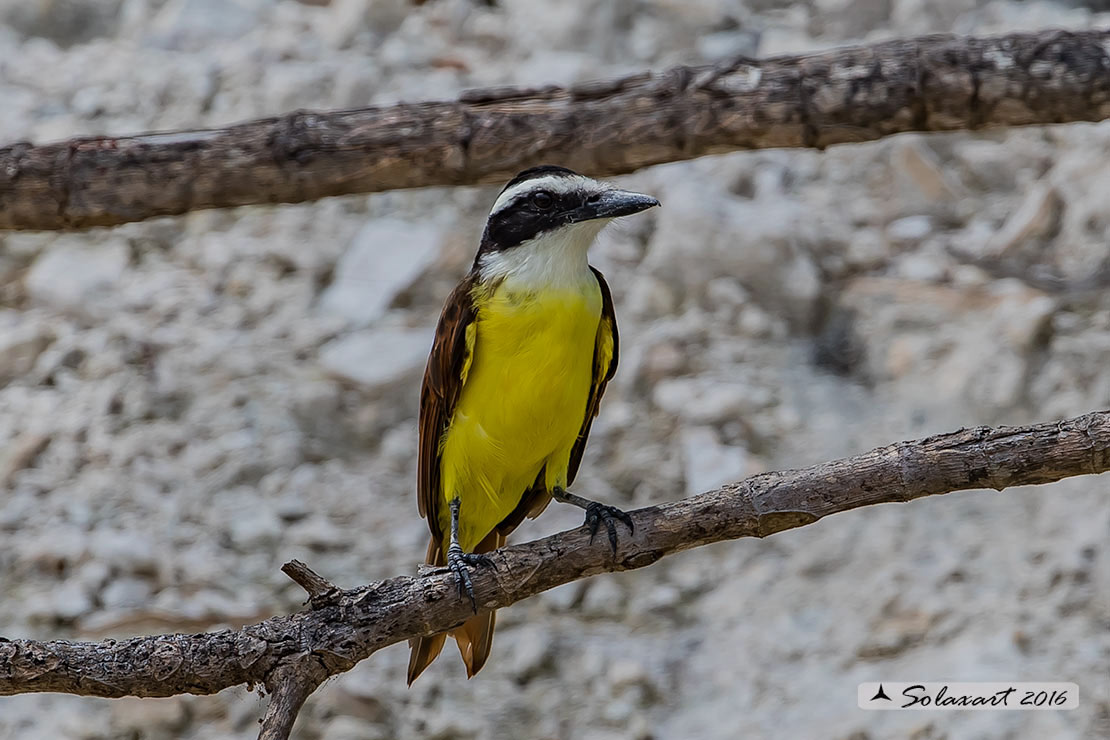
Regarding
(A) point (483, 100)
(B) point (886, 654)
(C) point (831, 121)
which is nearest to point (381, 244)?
(A) point (483, 100)

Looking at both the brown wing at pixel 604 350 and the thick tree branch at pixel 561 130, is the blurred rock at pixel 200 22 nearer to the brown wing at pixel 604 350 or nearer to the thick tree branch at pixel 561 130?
the thick tree branch at pixel 561 130

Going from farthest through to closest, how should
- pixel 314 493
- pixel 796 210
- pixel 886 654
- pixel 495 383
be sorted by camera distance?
pixel 796 210 → pixel 314 493 → pixel 886 654 → pixel 495 383

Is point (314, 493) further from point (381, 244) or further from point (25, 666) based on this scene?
point (25, 666)

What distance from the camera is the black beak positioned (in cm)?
342

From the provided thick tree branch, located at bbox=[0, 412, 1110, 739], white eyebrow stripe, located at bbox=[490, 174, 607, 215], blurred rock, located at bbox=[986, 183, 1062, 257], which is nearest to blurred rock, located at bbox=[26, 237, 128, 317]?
white eyebrow stripe, located at bbox=[490, 174, 607, 215]

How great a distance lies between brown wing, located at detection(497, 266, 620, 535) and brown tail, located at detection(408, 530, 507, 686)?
0.28m

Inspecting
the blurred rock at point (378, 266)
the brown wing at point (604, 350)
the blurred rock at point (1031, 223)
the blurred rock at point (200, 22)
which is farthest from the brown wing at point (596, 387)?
the blurred rock at point (200, 22)

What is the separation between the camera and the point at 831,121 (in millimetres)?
4234

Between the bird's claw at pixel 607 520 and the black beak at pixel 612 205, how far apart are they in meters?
0.75

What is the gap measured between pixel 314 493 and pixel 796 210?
7.82 ft

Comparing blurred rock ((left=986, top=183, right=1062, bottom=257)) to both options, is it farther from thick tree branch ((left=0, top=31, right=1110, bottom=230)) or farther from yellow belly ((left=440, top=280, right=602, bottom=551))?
yellow belly ((left=440, top=280, right=602, bottom=551))

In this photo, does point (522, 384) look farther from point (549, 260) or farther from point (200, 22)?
point (200, 22)

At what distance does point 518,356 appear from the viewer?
11.4 ft

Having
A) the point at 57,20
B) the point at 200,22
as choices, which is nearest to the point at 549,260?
the point at 200,22
